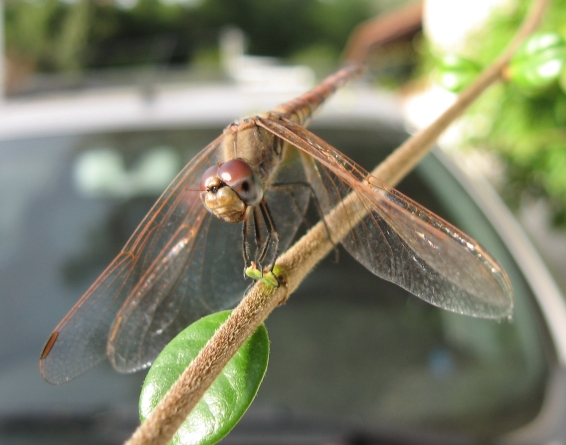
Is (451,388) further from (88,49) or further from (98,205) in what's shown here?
(88,49)

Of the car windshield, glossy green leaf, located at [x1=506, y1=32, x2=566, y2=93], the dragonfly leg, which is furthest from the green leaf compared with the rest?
the car windshield

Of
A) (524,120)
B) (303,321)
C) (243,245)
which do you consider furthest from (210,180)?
(524,120)

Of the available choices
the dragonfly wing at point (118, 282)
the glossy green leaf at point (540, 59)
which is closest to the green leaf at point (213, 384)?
the dragonfly wing at point (118, 282)

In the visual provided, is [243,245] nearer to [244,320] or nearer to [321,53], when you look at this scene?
[244,320]

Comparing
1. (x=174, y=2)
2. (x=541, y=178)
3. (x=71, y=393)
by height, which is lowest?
(x=71, y=393)

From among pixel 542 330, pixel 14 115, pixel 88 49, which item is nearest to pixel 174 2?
pixel 88 49

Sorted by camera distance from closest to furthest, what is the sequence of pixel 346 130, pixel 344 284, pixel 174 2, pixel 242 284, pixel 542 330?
pixel 242 284 → pixel 542 330 → pixel 344 284 → pixel 346 130 → pixel 174 2

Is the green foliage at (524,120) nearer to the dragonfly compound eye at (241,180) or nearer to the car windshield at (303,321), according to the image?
the car windshield at (303,321)
